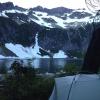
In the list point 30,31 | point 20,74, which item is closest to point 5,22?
point 30,31

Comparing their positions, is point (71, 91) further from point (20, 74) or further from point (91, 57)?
point (20, 74)

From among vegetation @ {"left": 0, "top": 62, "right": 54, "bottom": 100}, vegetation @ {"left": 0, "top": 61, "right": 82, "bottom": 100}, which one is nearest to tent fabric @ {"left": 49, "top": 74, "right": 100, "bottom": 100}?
vegetation @ {"left": 0, "top": 61, "right": 82, "bottom": 100}

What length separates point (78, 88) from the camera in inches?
102

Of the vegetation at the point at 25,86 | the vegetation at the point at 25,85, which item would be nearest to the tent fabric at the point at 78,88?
the vegetation at the point at 25,85

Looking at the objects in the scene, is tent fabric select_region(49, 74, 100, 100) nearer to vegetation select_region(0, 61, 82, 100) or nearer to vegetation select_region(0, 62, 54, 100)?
vegetation select_region(0, 61, 82, 100)

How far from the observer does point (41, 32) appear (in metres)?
154

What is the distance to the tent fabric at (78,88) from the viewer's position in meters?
2.51

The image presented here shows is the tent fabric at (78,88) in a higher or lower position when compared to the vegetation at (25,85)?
higher

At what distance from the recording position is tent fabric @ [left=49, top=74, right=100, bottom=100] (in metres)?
2.51

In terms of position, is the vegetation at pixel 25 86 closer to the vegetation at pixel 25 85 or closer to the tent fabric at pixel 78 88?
the vegetation at pixel 25 85

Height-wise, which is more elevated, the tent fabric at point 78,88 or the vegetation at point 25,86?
the tent fabric at point 78,88

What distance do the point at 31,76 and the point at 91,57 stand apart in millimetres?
4733

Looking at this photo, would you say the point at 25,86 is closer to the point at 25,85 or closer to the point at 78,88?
the point at 25,85

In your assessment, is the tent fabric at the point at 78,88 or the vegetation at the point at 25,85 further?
the vegetation at the point at 25,85
